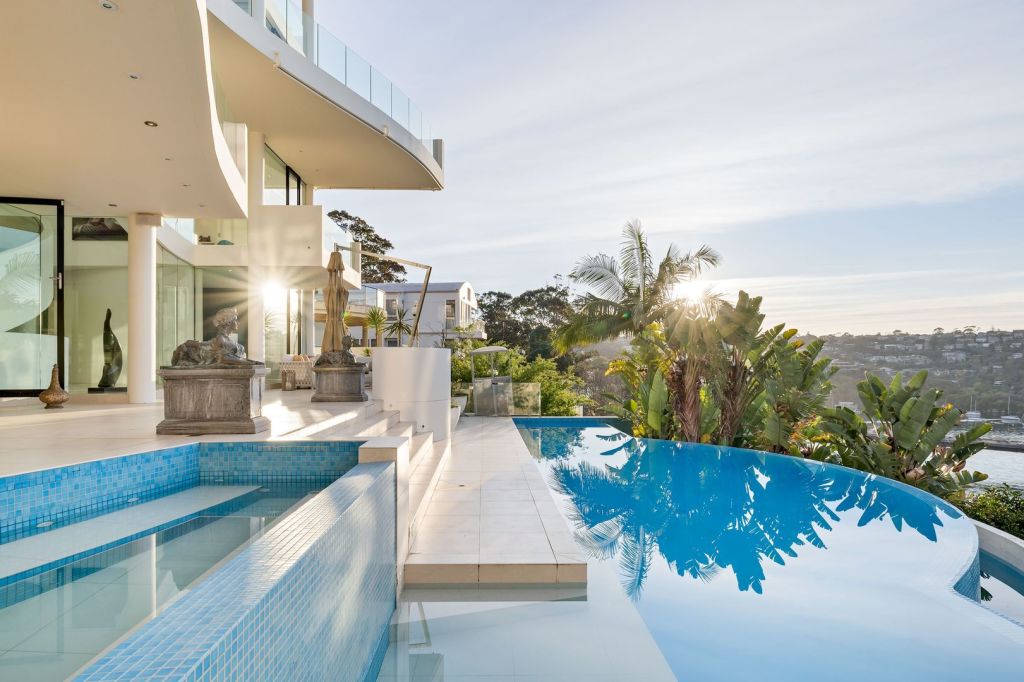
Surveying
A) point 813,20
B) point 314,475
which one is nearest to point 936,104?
point 813,20

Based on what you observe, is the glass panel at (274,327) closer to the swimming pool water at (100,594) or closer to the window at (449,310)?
the swimming pool water at (100,594)

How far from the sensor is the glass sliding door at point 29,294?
9461 millimetres

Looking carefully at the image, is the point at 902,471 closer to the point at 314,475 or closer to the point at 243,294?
the point at 314,475

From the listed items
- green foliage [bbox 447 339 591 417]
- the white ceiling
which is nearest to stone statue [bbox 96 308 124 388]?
the white ceiling

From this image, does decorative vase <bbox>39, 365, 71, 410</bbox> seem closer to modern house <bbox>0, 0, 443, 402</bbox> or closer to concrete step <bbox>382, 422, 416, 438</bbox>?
modern house <bbox>0, 0, 443, 402</bbox>

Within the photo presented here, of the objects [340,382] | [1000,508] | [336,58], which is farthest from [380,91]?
[1000,508]

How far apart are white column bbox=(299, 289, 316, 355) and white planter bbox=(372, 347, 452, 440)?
33.6 ft

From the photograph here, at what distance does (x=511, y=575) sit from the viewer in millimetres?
4383

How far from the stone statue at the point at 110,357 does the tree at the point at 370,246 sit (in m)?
21.9

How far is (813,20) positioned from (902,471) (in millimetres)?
Result: 8171

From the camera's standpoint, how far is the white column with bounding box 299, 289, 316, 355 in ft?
61.1

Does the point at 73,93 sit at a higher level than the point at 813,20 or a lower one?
lower

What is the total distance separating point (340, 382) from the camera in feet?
32.1

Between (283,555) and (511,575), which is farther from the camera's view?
(511,575)
